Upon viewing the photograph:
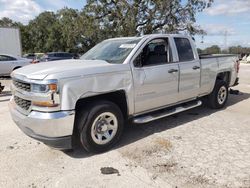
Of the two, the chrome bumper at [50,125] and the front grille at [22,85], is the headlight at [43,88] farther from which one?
the chrome bumper at [50,125]

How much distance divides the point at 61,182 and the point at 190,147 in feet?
7.27

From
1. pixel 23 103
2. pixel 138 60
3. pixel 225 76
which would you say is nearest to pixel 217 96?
pixel 225 76

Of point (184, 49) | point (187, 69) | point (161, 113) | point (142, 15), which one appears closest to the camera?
point (161, 113)

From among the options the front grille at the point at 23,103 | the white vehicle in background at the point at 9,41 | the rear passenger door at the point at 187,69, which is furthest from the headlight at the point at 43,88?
the white vehicle in background at the point at 9,41

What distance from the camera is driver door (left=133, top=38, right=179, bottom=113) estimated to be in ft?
15.4

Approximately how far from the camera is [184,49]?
18.9 feet

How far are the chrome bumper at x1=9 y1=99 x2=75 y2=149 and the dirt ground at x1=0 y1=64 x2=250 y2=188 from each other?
442 millimetres

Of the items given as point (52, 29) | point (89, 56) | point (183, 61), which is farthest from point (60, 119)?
point (52, 29)

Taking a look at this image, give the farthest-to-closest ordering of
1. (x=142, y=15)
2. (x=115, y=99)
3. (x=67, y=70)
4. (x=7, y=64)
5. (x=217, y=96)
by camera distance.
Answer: (x=142, y=15) < (x=7, y=64) < (x=217, y=96) < (x=115, y=99) < (x=67, y=70)

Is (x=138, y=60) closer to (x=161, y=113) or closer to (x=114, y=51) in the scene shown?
(x=114, y=51)

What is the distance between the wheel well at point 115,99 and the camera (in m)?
4.18

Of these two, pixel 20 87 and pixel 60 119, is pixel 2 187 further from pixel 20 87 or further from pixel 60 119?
pixel 20 87

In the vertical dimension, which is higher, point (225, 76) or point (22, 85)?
point (22, 85)

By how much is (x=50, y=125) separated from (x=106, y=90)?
1.03 metres
